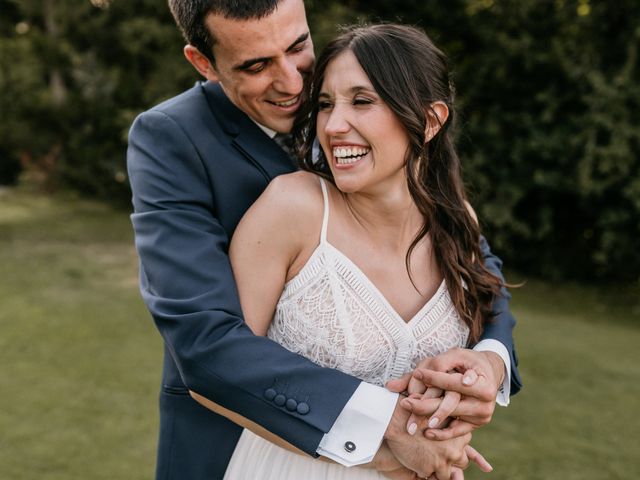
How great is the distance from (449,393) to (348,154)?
68cm

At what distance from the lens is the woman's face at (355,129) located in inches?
77.9

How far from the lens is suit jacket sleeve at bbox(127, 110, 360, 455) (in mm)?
1788

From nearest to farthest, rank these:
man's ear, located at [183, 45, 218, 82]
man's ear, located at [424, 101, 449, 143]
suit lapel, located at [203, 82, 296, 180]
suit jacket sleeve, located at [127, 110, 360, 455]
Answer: suit jacket sleeve, located at [127, 110, 360, 455] → man's ear, located at [424, 101, 449, 143] → suit lapel, located at [203, 82, 296, 180] → man's ear, located at [183, 45, 218, 82]

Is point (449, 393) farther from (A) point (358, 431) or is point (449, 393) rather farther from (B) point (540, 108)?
(B) point (540, 108)

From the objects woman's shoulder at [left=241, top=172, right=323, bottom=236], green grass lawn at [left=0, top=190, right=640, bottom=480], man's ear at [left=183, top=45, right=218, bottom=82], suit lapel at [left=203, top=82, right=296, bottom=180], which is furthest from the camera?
green grass lawn at [left=0, top=190, right=640, bottom=480]

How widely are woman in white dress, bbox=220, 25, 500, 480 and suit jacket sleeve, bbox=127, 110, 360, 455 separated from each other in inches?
4.6

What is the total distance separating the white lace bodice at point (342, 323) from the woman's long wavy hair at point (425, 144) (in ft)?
0.65

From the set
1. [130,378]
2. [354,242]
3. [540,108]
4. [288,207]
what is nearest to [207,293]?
[288,207]

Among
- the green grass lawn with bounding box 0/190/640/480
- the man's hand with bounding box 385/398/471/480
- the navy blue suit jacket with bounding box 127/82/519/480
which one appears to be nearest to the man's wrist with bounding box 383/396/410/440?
the man's hand with bounding box 385/398/471/480

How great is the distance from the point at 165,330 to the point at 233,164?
546 millimetres

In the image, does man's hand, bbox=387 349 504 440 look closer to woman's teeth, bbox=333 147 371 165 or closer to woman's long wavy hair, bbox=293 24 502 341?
woman's long wavy hair, bbox=293 24 502 341

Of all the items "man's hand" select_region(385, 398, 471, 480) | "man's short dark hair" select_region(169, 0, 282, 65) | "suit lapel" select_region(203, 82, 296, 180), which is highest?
"man's short dark hair" select_region(169, 0, 282, 65)

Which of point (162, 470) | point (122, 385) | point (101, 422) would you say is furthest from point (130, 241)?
point (162, 470)

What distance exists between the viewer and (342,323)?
6.48 feet
